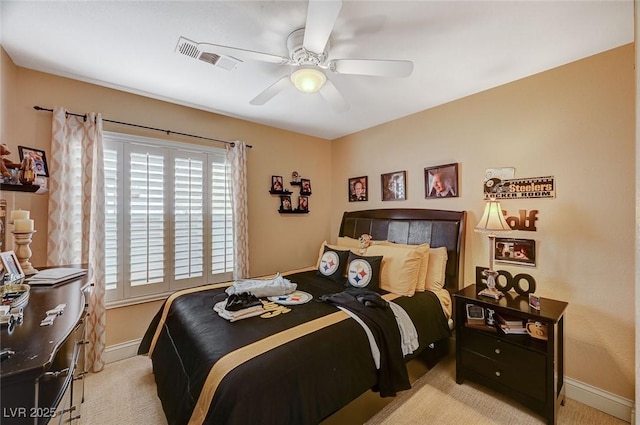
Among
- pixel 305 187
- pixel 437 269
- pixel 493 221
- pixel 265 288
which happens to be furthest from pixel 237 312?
pixel 305 187

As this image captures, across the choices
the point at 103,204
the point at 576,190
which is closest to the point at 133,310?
the point at 103,204

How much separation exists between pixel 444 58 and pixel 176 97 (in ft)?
8.24

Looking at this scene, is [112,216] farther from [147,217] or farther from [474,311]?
[474,311]

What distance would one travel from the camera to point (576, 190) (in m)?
2.05

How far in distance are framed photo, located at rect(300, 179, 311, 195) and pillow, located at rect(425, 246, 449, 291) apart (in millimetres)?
1946

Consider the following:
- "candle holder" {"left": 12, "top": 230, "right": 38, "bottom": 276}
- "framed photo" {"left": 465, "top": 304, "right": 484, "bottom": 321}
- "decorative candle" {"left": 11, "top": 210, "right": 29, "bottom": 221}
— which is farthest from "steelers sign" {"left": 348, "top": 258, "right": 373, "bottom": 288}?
"decorative candle" {"left": 11, "top": 210, "right": 29, "bottom": 221}

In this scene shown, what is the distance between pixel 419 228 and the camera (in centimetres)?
295

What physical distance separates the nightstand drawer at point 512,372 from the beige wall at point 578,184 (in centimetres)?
53

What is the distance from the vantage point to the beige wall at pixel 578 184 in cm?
186

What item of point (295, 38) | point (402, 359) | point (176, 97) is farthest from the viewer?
point (176, 97)

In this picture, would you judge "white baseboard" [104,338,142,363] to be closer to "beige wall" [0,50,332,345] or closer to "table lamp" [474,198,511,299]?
"beige wall" [0,50,332,345]

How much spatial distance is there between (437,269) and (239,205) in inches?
89.7

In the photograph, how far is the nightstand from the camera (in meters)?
1.78

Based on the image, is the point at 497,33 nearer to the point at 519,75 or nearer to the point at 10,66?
the point at 519,75
